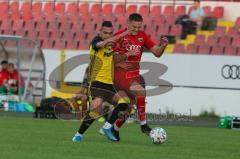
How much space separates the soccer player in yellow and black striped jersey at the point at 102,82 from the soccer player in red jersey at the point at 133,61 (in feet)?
0.84

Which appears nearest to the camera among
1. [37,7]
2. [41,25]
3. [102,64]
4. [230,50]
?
[102,64]

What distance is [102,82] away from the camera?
15555 mm

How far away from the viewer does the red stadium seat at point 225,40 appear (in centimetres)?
2922

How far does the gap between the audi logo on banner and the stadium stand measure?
3.96ft

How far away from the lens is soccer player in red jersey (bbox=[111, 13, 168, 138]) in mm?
15905

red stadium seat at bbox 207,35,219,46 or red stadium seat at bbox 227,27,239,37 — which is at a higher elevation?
red stadium seat at bbox 227,27,239,37

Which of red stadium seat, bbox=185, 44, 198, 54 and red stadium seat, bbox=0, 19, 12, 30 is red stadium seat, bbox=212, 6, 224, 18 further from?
red stadium seat, bbox=0, 19, 12, 30

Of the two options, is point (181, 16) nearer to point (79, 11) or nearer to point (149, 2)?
point (149, 2)

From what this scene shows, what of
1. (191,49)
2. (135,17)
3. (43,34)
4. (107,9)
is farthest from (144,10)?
(135,17)

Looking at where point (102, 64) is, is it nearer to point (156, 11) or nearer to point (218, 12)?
point (218, 12)

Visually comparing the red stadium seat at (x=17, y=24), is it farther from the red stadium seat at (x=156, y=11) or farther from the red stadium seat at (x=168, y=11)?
the red stadium seat at (x=168, y=11)

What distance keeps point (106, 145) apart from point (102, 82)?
1.35 m

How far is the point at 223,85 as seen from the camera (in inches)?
1080

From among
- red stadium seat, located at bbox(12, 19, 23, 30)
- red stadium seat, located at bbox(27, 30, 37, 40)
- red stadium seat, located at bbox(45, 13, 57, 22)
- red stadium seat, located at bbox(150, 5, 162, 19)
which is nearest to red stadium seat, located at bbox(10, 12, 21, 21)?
red stadium seat, located at bbox(12, 19, 23, 30)
